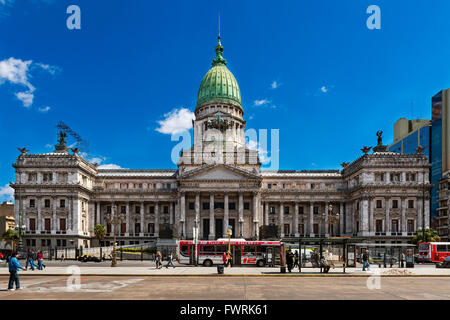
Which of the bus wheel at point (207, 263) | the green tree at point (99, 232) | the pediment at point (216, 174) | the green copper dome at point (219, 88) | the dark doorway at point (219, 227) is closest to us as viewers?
the bus wheel at point (207, 263)

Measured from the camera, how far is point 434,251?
202ft

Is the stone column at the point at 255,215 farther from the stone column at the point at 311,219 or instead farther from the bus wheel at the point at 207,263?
the bus wheel at the point at 207,263

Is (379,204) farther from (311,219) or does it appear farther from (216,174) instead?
Result: (216,174)

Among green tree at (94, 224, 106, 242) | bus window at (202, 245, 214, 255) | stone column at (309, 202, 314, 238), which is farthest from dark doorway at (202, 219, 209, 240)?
bus window at (202, 245, 214, 255)

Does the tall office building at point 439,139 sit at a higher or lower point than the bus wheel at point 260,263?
higher

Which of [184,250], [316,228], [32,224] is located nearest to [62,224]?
[32,224]

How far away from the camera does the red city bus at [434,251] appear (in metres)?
60.0

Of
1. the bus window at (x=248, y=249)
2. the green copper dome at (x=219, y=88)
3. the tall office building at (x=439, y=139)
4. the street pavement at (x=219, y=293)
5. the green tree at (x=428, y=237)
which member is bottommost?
the green tree at (x=428, y=237)

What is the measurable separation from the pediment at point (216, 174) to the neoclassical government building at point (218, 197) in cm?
21

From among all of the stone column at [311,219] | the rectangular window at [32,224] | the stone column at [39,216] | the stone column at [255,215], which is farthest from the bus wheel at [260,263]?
the rectangular window at [32,224]

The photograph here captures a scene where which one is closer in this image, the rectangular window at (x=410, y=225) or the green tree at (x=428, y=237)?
the green tree at (x=428, y=237)

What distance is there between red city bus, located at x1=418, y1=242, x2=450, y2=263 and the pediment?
33.8 m

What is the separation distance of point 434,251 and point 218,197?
140 ft
